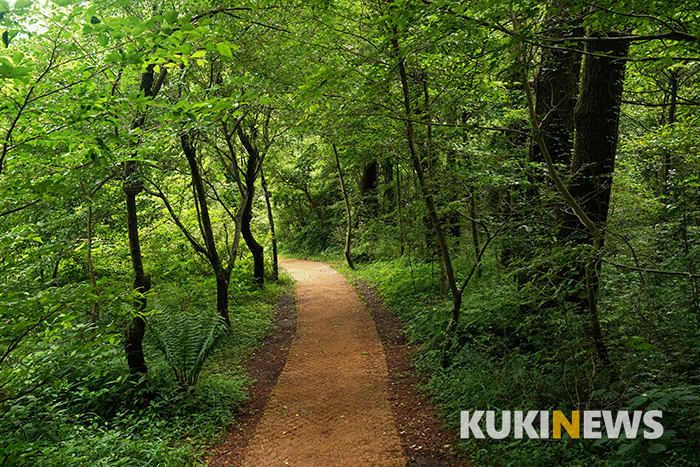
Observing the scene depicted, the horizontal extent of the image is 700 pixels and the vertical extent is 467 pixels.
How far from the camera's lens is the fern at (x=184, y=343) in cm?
606

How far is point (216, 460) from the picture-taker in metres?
4.69

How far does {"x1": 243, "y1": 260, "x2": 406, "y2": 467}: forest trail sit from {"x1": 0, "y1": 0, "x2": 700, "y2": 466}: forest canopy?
2.49ft

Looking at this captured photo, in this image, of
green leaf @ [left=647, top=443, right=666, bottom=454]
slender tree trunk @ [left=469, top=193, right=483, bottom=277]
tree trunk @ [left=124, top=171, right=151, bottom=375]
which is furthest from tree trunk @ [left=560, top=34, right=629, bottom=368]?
tree trunk @ [left=124, top=171, right=151, bottom=375]

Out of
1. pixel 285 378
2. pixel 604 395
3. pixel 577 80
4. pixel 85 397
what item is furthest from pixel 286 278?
pixel 604 395

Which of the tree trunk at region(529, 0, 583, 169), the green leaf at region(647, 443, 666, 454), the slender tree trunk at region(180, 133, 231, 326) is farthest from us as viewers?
the slender tree trunk at region(180, 133, 231, 326)

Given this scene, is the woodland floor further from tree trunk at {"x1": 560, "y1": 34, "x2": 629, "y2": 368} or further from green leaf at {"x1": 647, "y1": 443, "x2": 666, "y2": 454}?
tree trunk at {"x1": 560, "y1": 34, "x2": 629, "y2": 368}

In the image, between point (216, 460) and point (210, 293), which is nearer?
point (216, 460)

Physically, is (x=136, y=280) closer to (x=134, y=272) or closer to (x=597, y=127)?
(x=134, y=272)

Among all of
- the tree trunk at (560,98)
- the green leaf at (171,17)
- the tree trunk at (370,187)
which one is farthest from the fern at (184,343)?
the tree trunk at (370,187)

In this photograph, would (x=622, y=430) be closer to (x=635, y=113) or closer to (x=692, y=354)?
(x=692, y=354)

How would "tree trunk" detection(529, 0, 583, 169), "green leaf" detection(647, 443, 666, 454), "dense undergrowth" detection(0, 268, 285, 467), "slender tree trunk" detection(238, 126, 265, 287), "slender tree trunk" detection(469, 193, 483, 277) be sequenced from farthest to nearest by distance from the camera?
1. "slender tree trunk" detection(238, 126, 265, 287)
2. "slender tree trunk" detection(469, 193, 483, 277)
3. "tree trunk" detection(529, 0, 583, 169)
4. "dense undergrowth" detection(0, 268, 285, 467)
5. "green leaf" detection(647, 443, 666, 454)

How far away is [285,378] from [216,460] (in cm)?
236

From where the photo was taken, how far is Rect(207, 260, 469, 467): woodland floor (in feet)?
15.2

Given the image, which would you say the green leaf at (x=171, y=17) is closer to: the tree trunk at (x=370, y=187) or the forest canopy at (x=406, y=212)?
the forest canopy at (x=406, y=212)
